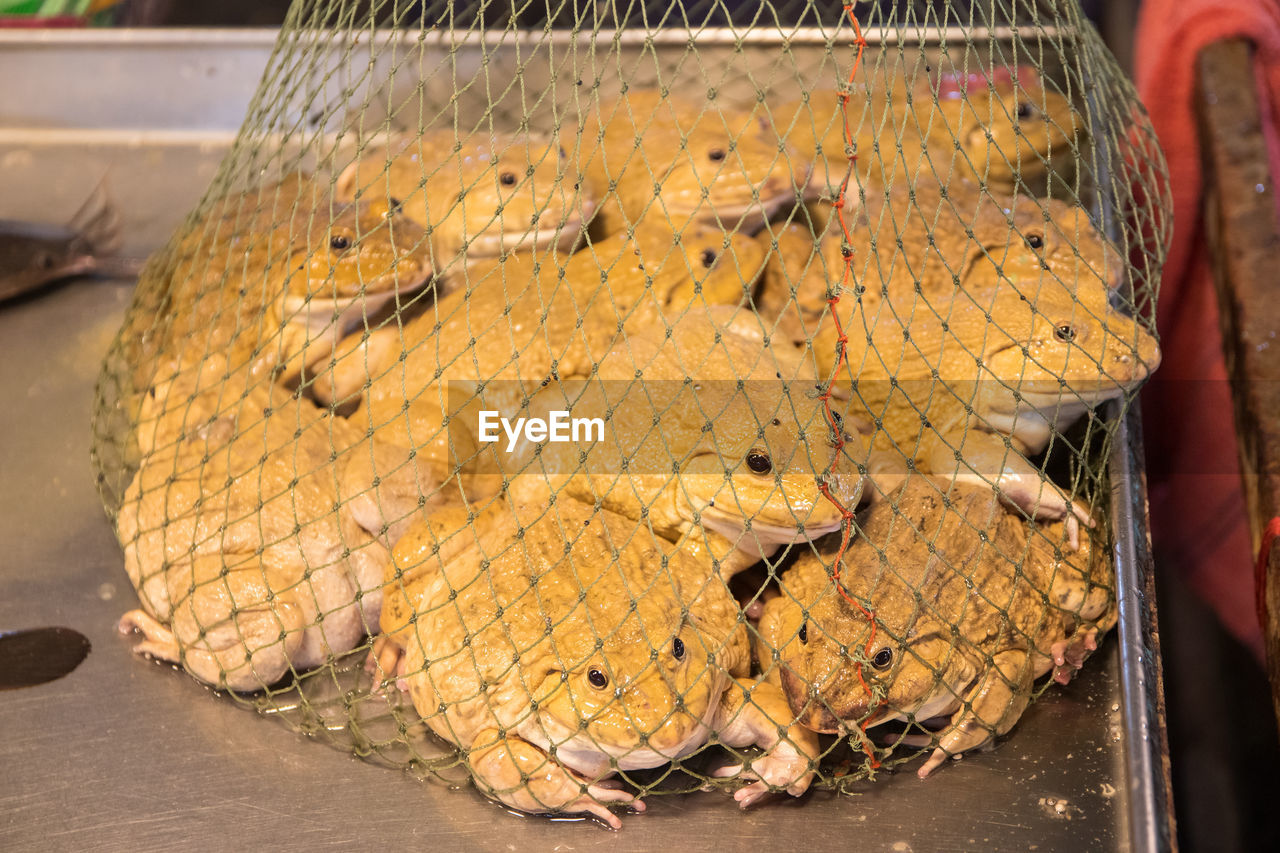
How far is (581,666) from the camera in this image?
176cm

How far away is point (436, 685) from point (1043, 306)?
4.69 ft

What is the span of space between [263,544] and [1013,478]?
1.53 meters

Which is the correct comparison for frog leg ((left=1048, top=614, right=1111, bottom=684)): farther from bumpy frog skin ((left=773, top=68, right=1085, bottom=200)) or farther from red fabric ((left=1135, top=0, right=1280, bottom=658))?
bumpy frog skin ((left=773, top=68, right=1085, bottom=200))

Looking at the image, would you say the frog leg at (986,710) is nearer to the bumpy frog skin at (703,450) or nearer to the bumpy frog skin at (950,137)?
the bumpy frog skin at (703,450)

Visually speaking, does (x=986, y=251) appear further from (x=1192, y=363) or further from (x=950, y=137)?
(x=1192, y=363)

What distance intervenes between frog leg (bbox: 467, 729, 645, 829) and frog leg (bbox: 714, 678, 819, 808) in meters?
0.22

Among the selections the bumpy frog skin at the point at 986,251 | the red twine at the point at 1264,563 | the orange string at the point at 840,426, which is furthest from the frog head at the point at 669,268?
the red twine at the point at 1264,563

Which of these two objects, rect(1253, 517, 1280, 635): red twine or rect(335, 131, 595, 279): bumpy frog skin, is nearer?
rect(1253, 517, 1280, 635): red twine

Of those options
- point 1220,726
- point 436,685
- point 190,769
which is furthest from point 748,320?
point 1220,726

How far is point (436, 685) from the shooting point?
1864 mm

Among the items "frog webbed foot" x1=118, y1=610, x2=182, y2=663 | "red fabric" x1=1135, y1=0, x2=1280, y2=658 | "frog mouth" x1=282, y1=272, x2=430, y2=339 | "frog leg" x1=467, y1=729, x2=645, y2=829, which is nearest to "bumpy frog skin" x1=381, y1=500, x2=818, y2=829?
"frog leg" x1=467, y1=729, x2=645, y2=829

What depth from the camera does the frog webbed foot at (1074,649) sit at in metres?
2.02

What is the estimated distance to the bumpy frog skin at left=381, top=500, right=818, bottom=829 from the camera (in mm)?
1750

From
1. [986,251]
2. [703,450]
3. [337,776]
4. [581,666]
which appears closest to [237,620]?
[337,776]
